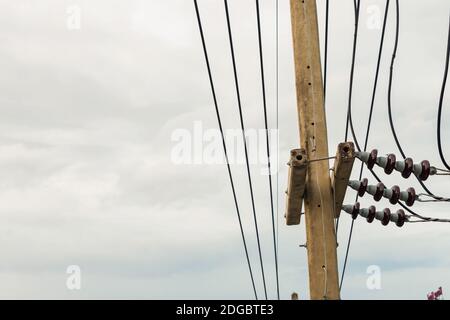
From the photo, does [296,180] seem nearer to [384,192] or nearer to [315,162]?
[315,162]

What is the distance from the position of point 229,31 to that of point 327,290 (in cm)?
401

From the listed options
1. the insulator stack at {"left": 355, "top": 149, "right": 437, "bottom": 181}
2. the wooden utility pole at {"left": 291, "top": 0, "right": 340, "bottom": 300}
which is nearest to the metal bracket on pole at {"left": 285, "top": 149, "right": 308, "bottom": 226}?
the wooden utility pole at {"left": 291, "top": 0, "right": 340, "bottom": 300}

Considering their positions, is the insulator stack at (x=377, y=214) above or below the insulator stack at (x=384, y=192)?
below

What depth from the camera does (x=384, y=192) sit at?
987 centimetres

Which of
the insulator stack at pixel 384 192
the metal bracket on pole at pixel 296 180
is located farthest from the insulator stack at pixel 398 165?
the metal bracket on pole at pixel 296 180

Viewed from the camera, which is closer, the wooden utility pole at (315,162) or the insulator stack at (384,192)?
the wooden utility pole at (315,162)

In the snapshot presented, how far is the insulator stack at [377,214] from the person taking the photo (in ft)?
32.3

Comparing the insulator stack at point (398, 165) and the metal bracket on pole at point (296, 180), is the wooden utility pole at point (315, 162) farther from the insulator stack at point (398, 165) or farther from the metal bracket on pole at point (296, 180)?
the insulator stack at point (398, 165)

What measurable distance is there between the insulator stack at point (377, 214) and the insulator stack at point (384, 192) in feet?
1.04
